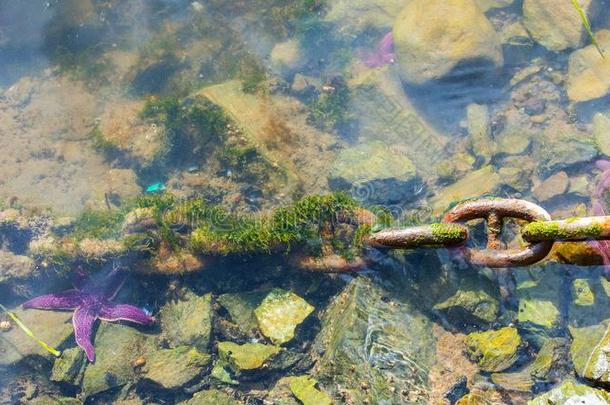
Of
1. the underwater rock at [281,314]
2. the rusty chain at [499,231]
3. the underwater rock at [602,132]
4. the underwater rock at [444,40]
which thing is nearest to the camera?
the rusty chain at [499,231]

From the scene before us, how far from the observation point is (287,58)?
858cm

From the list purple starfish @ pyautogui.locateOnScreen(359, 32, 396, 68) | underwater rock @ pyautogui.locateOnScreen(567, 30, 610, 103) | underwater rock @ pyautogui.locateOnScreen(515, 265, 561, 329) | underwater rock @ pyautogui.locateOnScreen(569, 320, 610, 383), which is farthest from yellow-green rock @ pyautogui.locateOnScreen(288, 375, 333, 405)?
underwater rock @ pyautogui.locateOnScreen(567, 30, 610, 103)

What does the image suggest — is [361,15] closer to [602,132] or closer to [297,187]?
[297,187]

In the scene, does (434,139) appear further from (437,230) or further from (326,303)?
(437,230)

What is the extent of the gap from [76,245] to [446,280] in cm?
491

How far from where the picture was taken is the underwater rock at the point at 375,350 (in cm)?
450

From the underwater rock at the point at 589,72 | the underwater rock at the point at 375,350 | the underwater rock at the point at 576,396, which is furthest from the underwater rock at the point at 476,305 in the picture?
the underwater rock at the point at 589,72

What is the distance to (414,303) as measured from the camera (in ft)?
16.4

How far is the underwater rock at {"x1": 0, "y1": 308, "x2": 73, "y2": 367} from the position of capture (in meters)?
5.76

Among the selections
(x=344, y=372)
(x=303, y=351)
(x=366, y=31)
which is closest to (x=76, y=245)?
(x=303, y=351)

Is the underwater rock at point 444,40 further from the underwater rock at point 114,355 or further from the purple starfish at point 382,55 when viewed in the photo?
the underwater rock at point 114,355

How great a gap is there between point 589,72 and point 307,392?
703cm

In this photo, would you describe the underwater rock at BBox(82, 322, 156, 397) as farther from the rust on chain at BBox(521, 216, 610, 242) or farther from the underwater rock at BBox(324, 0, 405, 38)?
the underwater rock at BBox(324, 0, 405, 38)

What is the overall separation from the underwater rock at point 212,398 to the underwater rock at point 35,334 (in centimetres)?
217
